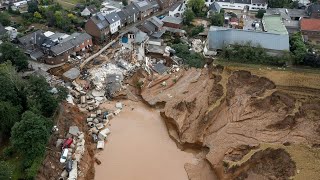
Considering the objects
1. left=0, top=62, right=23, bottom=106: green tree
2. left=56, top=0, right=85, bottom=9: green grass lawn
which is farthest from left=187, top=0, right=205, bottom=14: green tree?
left=0, top=62, right=23, bottom=106: green tree

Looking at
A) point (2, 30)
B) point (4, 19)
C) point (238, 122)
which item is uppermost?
point (4, 19)

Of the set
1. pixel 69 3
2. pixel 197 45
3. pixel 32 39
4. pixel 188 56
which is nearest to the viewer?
pixel 32 39

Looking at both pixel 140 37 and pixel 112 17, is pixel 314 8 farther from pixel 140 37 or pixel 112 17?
pixel 112 17

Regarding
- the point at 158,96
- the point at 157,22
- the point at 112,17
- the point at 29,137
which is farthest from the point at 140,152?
the point at 157,22

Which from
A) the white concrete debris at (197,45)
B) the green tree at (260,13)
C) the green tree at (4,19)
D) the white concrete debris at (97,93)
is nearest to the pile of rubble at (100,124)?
the white concrete debris at (97,93)

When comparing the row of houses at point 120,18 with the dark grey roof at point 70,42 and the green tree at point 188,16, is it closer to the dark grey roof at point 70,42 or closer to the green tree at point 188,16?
the dark grey roof at point 70,42

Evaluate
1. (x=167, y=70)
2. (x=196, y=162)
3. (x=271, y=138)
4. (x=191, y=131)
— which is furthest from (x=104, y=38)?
(x=271, y=138)

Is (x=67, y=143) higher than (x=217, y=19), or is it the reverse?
(x=217, y=19)
